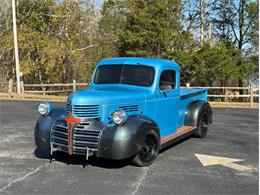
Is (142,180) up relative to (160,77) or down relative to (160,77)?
down

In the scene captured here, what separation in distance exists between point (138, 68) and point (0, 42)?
25769 millimetres

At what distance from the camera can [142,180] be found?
646 centimetres

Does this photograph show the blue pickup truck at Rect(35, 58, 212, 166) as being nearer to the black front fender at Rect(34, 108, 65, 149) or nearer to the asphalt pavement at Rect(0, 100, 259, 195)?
the black front fender at Rect(34, 108, 65, 149)

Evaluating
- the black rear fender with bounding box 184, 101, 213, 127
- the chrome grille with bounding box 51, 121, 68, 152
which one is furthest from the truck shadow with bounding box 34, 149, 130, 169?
the black rear fender with bounding box 184, 101, 213, 127

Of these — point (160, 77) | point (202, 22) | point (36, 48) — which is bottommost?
point (160, 77)

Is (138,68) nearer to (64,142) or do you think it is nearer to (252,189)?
(64,142)

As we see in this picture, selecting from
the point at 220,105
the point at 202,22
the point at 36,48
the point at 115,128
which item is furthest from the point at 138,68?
the point at 202,22

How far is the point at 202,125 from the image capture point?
10.1 metres

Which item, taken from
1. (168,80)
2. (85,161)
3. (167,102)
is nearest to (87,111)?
(85,161)

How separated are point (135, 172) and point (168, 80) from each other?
7.77 ft

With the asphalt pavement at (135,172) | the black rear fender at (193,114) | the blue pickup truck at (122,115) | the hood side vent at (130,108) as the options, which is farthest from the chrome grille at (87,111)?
the black rear fender at (193,114)

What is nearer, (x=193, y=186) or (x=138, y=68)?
(x=193, y=186)

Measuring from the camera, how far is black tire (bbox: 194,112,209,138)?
32.1 ft

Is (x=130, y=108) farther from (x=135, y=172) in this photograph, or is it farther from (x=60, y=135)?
(x=60, y=135)
